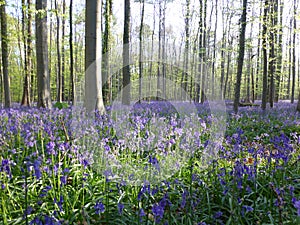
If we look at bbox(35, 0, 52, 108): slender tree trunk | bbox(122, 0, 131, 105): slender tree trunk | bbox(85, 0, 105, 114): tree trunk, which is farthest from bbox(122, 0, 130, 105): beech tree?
bbox(85, 0, 105, 114): tree trunk

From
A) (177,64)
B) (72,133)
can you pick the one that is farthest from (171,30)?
(72,133)

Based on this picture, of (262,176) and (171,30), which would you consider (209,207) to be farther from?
(171,30)

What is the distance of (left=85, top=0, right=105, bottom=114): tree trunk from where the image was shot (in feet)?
19.2

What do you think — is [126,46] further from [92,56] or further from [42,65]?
[92,56]

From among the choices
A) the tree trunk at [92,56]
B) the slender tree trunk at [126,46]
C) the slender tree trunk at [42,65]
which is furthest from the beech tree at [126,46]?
the tree trunk at [92,56]

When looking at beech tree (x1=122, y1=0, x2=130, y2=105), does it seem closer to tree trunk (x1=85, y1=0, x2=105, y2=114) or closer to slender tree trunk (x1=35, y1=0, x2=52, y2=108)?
slender tree trunk (x1=35, y1=0, x2=52, y2=108)

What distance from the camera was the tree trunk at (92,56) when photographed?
5848mm

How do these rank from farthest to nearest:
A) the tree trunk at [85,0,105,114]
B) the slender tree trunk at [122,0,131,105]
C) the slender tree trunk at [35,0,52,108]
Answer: the slender tree trunk at [122,0,131,105], the slender tree trunk at [35,0,52,108], the tree trunk at [85,0,105,114]

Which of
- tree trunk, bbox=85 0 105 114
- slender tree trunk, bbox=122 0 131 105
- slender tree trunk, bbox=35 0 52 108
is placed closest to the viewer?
tree trunk, bbox=85 0 105 114

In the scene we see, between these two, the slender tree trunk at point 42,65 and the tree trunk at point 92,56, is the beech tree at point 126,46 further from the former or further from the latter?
the tree trunk at point 92,56

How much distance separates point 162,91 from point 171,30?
10804 millimetres

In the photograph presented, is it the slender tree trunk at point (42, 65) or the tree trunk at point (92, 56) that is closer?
the tree trunk at point (92, 56)

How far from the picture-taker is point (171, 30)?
42656mm

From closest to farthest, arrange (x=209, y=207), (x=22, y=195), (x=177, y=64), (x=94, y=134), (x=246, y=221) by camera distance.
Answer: (x=246, y=221) < (x=209, y=207) < (x=22, y=195) < (x=94, y=134) < (x=177, y=64)
